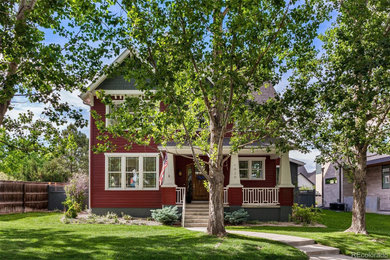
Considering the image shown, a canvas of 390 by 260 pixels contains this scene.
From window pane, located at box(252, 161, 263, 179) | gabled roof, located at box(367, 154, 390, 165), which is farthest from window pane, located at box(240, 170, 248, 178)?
gabled roof, located at box(367, 154, 390, 165)

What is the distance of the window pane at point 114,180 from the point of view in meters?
19.6

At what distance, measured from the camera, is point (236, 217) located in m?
17.2

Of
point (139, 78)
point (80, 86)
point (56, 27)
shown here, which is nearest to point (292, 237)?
point (139, 78)

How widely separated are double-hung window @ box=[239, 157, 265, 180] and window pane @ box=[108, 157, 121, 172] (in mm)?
6201

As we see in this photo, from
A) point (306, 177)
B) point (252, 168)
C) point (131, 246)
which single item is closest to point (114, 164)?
point (252, 168)

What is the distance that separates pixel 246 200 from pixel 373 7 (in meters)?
9.83

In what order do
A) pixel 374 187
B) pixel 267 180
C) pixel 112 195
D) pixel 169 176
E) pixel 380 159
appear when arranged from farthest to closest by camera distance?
1. pixel 374 187
2. pixel 380 159
3. pixel 267 180
4. pixel 112 195
5. pixel 169 176

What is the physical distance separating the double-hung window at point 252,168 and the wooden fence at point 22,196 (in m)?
12.2

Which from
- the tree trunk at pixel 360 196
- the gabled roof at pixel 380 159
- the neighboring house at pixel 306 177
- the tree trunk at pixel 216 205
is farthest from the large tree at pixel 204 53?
the neighboring house at pixel 306 177

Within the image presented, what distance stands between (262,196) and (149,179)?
215 inches

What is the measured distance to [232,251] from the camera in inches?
404

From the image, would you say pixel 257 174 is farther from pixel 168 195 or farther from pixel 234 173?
pixel 168 195

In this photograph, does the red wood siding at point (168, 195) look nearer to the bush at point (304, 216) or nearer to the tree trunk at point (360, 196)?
the bush at point (304, 216)

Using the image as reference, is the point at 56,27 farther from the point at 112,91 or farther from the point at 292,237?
the point at 292,237
